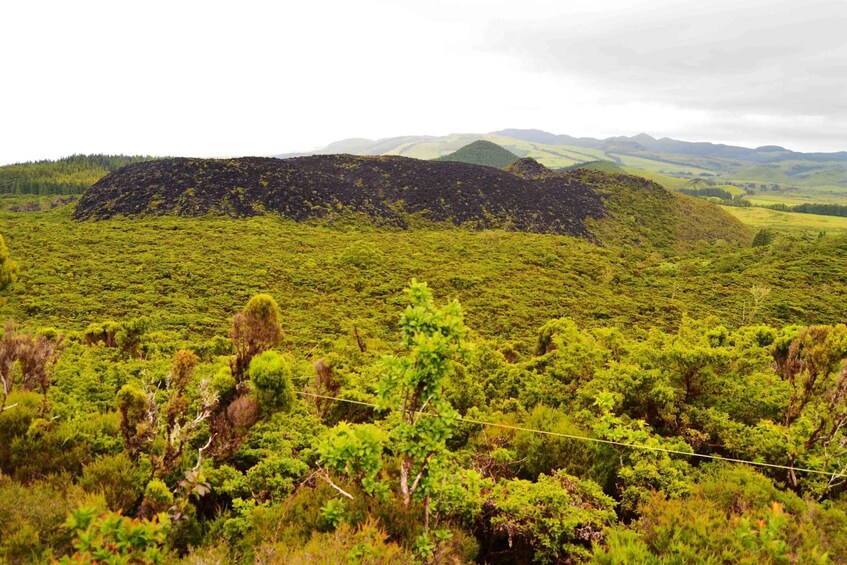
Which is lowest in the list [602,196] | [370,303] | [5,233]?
[370,303]

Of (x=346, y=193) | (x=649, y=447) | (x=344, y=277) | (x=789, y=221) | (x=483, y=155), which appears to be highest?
(x=483, y=155)

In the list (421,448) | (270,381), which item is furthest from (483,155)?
Result: (421,448)

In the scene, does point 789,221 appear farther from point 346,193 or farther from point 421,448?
point 421,448

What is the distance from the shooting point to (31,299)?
1605 centimetres

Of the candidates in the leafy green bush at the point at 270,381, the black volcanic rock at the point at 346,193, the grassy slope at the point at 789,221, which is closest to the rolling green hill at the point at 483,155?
the grassy slope at the point at 789,221

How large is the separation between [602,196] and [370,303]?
3946cm

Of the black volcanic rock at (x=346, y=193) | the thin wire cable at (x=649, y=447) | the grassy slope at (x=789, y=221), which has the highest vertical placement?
the black volcanic rock at (x=346, y=193)

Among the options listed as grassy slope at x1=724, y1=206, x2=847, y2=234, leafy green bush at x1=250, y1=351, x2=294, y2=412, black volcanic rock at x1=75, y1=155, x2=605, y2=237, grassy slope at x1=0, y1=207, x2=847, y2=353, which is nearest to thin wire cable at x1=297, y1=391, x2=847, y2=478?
leafy green bush at x1=250, y1=351, x2=294, y2=412

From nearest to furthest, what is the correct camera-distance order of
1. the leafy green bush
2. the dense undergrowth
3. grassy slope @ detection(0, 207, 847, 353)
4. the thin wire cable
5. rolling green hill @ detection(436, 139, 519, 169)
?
the dense undergrowth → the thin wire cable → the leafy green bush → grassy slope @ detection(0, 207, 847, 353) → rolling green hill @ detection(436, 139, 519, 169)

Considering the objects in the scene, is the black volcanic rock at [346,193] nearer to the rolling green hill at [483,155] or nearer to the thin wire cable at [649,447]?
the thin wire cable at [649,447]

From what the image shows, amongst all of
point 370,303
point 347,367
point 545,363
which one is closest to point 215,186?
point 370,303

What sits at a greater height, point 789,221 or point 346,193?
point 346,193

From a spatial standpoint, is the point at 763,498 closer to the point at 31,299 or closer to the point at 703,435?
the point at 703,435

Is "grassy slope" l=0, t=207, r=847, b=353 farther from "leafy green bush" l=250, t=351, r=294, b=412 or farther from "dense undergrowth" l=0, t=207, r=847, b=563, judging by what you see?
"leafy green bush" l=250, t=351, r=294, b=412
